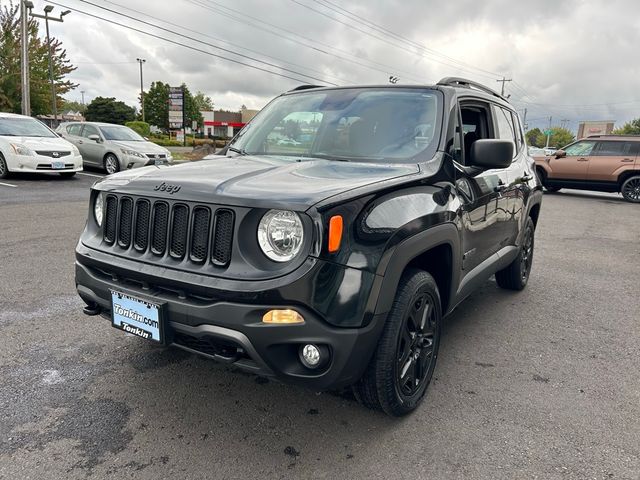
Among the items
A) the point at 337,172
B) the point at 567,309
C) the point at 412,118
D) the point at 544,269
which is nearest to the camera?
the point at 337,172

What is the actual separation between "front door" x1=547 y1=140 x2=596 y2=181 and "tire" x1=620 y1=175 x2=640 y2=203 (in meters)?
1.07

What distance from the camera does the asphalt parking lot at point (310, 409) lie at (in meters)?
2.30

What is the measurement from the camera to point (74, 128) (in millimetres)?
14820

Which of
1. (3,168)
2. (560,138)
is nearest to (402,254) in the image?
(3,168)

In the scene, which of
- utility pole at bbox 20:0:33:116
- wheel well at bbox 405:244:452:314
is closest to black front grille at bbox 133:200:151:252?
wheel well at bbox 405:244:452:314

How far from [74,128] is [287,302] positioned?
49.5ft

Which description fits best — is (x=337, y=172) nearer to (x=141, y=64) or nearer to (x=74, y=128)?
(x=74, y=128)

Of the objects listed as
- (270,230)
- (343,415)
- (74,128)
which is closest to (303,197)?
(270,230)

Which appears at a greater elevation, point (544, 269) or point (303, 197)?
point (303, 197)

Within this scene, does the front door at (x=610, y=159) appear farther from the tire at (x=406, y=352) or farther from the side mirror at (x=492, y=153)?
the tire at (x=406, y=352)

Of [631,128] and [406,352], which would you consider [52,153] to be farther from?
[631,128]

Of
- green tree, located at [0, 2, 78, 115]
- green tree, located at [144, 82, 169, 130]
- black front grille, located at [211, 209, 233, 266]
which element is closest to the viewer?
black front grille, located at [211, 209, 233, 266]

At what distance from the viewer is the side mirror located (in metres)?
2.97

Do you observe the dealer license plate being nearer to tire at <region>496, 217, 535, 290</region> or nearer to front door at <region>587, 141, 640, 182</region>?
tire at <region>496, 217, 535, 290</region>
